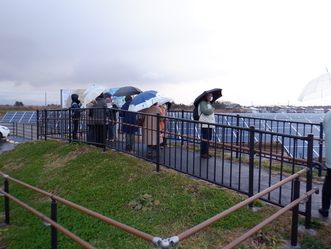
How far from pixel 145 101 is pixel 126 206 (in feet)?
9.52

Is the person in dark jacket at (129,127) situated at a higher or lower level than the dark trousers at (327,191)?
higher

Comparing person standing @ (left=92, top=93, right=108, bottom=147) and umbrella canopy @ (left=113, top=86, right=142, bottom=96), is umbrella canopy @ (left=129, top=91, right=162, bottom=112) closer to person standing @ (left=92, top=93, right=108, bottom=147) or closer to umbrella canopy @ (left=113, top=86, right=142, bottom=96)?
person standing @ (left=92, top=93, right=108, bottom=147)

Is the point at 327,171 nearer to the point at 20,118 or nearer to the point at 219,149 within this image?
the point at 219,149

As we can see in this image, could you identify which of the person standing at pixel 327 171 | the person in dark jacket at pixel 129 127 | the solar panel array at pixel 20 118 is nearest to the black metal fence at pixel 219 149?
the person in dark jacket at pixel 129 127

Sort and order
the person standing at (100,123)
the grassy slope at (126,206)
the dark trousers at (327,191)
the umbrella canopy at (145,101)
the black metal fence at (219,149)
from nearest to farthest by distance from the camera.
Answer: the grassy slope at (126,206) → the dark trousers at (327,191) → the black metal fence at (219,149) → the umbrella canopy at (145,101) → the person standing at (100,123)

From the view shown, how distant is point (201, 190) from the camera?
4.84 meters

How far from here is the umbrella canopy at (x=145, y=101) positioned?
6.90 metres

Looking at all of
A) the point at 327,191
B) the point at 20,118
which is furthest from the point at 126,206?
the point at 20,118

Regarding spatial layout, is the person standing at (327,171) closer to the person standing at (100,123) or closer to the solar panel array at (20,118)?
the person standing at (100,123)

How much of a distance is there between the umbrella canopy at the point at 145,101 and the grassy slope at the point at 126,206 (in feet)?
3.95

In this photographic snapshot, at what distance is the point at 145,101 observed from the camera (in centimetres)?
695

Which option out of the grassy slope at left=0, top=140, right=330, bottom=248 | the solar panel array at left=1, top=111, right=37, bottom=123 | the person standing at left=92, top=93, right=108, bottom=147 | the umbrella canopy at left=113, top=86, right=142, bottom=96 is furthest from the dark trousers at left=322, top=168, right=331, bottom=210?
the solar panel array at left=1, top=111, right=37, bottom=123

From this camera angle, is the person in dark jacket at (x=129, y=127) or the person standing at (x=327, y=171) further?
the person in dark jacket at (x=129, y=127)

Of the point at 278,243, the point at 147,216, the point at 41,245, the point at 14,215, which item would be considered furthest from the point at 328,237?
the point at 14,215
